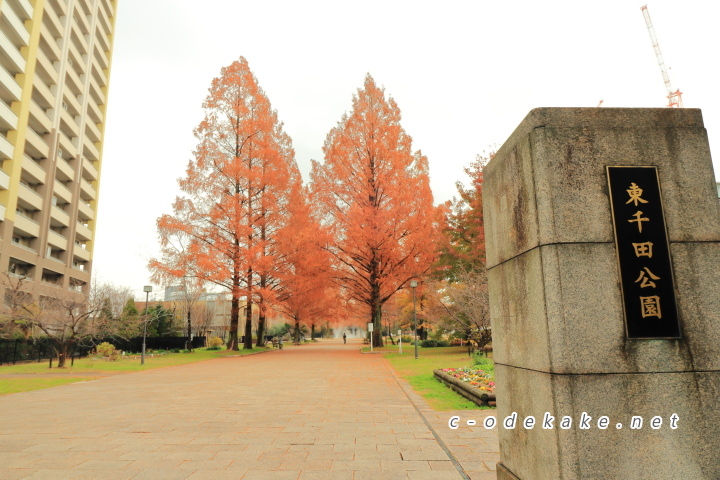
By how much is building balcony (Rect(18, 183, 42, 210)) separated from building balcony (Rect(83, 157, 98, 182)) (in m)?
9.36

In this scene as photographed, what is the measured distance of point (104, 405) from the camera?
27.1 ft

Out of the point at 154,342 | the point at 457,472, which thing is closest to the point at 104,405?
the point at 457,472

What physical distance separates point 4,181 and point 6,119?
430cm

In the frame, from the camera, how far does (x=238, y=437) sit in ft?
18.5

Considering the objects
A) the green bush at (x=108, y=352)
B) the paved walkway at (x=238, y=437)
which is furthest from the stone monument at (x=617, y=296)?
the green bush at (x=108, y=352)

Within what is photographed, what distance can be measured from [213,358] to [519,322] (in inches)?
861

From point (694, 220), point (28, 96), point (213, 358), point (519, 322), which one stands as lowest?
point (213, 358)

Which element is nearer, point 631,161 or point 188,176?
point 631,161

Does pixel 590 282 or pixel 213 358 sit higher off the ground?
pixel 590 282

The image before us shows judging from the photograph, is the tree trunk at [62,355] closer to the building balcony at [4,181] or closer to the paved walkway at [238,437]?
the paved walkway at [238,437]

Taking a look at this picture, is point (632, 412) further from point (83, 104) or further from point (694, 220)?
point (83, 104)

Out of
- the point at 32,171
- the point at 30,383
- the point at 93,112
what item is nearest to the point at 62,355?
the point at 30,383

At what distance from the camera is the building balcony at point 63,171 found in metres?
36.1

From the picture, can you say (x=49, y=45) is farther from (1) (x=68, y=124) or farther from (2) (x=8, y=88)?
(2) (x=8, y=88)
